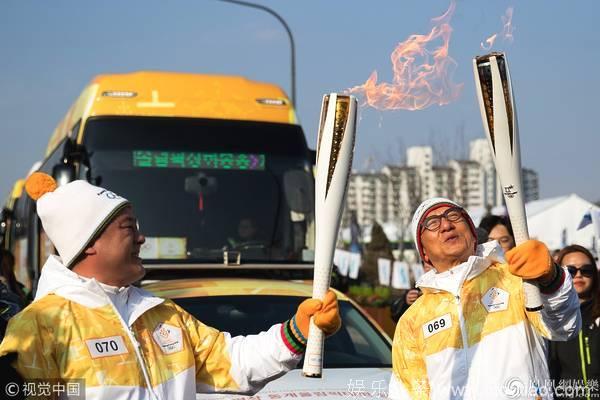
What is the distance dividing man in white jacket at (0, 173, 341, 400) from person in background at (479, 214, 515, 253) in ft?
9.37

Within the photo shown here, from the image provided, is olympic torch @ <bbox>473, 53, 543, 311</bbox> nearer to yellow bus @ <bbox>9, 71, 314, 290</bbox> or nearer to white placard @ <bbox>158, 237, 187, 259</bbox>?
yellow bus @ <bbox>9, 71, 314, 290</bbox>

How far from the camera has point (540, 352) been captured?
3162mm

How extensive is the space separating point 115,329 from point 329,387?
5.35 ft

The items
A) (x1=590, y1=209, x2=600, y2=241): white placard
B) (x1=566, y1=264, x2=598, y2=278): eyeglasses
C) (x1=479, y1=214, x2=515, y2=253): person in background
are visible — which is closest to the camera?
(x1=566, y1=264, x2=598, y2=278): eyeglasses

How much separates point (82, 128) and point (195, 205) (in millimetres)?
1212

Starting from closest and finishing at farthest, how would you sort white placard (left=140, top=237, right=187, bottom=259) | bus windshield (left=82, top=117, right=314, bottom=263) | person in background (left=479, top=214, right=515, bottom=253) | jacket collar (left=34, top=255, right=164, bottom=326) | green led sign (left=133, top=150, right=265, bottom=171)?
jacket collar (left=34, top=255, right=164, bottom=326)
person in background (left=479, top=214, right=515, bottom=253)
white placard (left=140, top=237, right=187, bottom=259)
bus windshield (left=82, top=117, right=314, bottom=263)
green led sign (left=133, top=150, right=265, bottom=171)

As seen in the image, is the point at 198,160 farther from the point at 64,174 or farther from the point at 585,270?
the point at 585,270

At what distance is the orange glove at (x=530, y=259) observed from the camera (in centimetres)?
255

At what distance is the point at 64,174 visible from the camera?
7.68 meters

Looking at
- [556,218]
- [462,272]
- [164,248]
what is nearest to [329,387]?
[462,272]

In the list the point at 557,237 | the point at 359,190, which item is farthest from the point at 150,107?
the point at 359,190

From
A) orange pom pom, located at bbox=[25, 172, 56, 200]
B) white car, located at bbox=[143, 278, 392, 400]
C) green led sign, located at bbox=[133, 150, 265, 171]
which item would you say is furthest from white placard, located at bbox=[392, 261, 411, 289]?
orange pom pom, located at bbox=[25, 172, 56, 200]

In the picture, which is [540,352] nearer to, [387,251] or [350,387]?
[350,387]

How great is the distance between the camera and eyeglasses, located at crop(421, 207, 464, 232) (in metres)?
3.38
